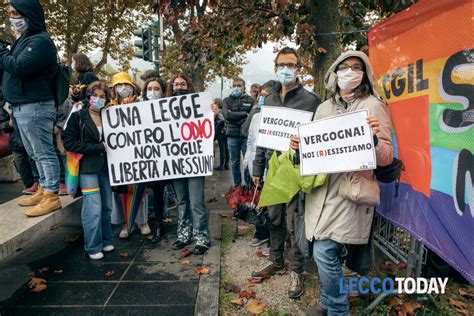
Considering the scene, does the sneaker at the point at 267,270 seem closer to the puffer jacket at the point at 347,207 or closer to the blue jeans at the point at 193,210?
the blue jeans at the point at 193,210

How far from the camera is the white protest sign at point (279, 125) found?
3422 mm

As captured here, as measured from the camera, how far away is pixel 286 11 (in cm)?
507

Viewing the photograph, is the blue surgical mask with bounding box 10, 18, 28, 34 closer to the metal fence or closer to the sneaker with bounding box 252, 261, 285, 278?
the sneaker with bounding box 252, 261, 285, 278

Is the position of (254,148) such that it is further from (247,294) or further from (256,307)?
(256,307)

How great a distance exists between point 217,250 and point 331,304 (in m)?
1.90

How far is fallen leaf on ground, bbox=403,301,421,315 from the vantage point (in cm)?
303

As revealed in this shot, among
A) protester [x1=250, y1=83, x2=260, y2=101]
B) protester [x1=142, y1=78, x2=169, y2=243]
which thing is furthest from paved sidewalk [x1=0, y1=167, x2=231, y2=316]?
protester [x1=250, y1=83, x2=260, y2=101]

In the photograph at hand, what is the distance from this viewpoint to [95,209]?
13.2 ft

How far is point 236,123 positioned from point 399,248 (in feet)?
14.9

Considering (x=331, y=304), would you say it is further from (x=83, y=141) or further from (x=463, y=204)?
(x=83, y=141)

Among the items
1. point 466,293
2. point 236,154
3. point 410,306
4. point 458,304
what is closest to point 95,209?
point 410,306

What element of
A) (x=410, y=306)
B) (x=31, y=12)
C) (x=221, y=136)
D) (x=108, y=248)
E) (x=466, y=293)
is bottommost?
(x=466, y=293)

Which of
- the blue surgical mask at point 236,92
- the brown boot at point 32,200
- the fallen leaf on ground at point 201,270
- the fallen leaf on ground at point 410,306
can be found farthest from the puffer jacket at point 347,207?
the blue surgical mask at point 236,92

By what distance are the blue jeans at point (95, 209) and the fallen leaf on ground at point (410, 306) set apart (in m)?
3.31
